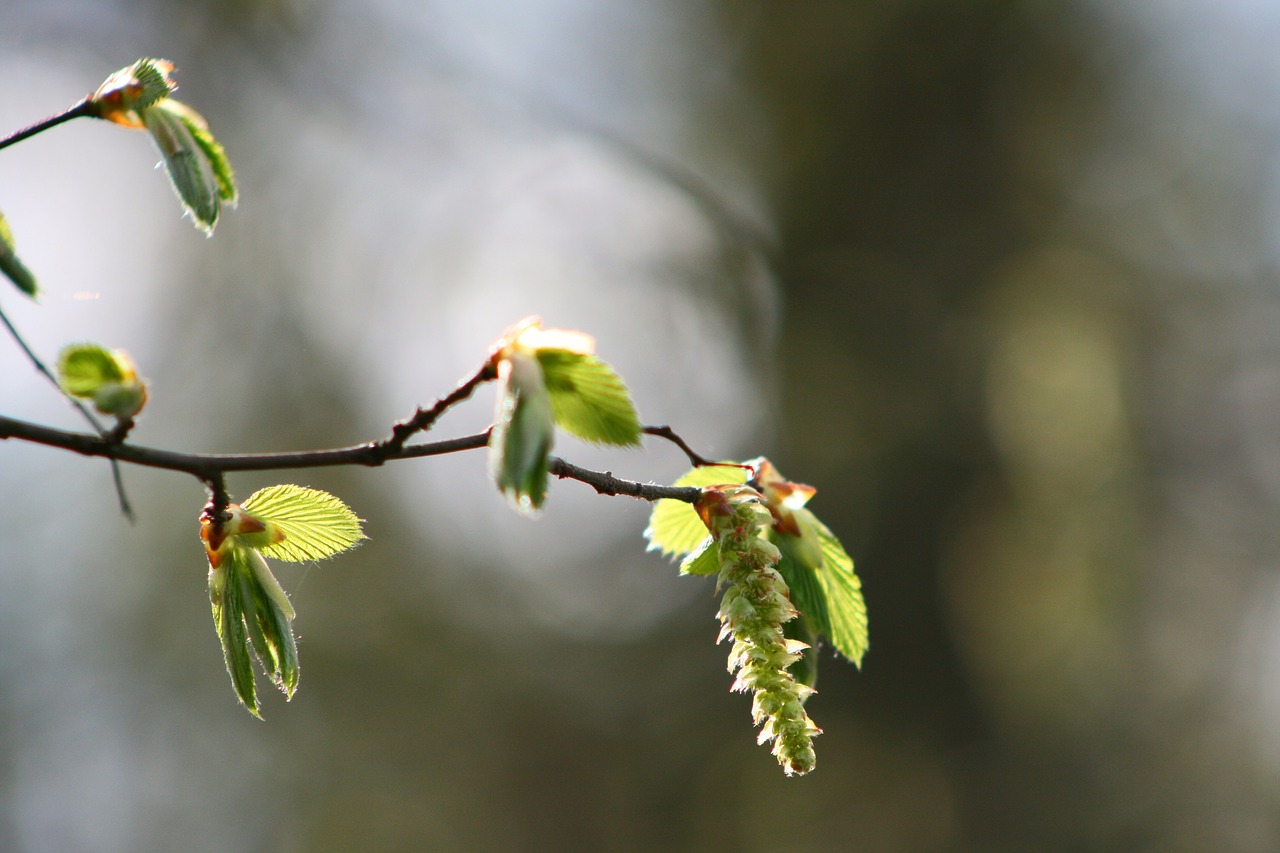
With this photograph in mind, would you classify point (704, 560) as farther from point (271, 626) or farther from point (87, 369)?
point (87, 369)

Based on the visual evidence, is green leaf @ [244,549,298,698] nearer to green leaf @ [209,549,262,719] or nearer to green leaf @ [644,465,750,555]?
green leaf @ [209,549,262,719]

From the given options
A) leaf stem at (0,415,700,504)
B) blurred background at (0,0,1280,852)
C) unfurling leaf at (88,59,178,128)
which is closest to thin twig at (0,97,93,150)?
unfurling leaf at (88,59,178,128)

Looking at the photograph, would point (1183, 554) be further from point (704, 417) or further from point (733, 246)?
point (733, 246)

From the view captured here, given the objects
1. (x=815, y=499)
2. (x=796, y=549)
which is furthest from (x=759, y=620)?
(x=815, y=499)

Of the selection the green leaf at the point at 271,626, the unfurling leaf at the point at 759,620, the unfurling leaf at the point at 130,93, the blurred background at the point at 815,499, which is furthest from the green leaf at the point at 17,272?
the blurred background at the point at 815,499

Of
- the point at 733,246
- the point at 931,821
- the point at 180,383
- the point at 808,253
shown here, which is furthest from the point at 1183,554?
the point at 180,383

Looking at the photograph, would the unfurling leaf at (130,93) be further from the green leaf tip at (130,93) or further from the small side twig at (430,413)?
the small side twig at (430,413)
